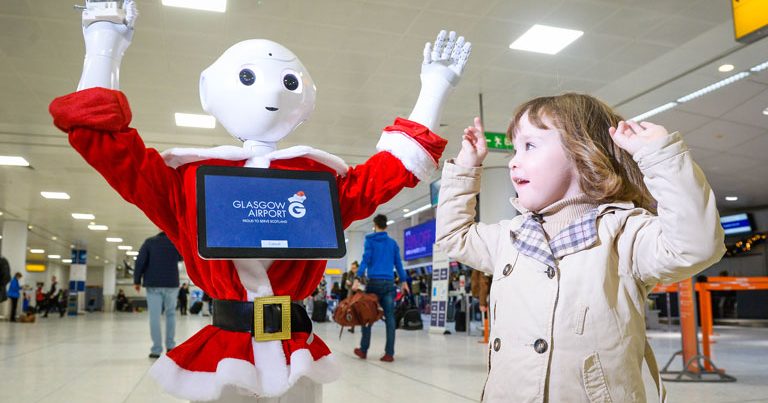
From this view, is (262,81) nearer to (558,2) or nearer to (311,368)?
(311,368)

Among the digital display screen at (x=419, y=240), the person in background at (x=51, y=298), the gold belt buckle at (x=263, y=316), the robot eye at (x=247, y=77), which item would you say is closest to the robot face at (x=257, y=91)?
the robot eye at (x=247, y=77)

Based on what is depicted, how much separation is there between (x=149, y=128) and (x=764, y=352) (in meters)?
8.90

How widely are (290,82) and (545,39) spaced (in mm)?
5031

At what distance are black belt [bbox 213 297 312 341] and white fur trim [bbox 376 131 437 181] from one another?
52 cm

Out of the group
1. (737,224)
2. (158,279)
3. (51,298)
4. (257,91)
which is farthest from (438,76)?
(51,298)

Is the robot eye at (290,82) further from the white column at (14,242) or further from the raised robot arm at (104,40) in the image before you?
the white column at (14,242)

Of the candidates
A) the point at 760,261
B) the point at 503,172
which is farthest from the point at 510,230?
the point at 760,261

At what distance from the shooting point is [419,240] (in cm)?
1568

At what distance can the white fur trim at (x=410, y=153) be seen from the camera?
5.38 feet

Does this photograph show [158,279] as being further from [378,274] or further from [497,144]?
[497,144]

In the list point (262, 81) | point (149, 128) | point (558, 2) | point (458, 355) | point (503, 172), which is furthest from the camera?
point (503, 172)

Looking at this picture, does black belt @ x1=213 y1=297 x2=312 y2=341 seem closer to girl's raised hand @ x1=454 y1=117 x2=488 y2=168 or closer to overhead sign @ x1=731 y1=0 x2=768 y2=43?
girl's raised hand @ x1=454 y1=117 x2=488 y2=168

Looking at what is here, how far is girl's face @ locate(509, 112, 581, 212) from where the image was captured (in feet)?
4.08

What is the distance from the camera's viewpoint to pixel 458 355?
6.44m
